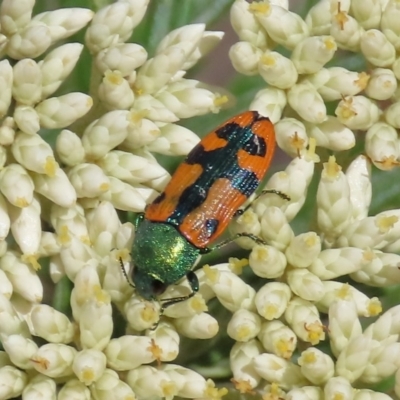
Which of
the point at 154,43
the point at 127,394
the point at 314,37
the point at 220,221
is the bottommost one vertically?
the point at 127,394

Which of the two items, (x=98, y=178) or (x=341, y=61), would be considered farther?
(x=341, y=61)

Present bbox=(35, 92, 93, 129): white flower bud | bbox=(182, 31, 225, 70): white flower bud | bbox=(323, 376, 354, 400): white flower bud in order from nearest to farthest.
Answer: bbox=(323, 376, 354, 400): white flower bud → bbox=(35, 92, 93, 129): white flower bud → bbox=(182, 31, 225, 70): white flower bud

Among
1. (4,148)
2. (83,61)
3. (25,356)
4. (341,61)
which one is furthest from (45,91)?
(341,61)

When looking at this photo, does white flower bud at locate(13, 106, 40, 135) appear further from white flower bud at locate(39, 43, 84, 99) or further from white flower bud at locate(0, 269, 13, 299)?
white flower bud at locate(0, 269, 13, 299)

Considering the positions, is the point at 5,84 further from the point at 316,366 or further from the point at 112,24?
the point at 316,366

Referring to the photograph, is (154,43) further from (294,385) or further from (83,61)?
(294,385)

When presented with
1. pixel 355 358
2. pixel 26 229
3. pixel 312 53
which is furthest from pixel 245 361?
pixel 312 53

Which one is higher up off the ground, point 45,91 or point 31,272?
point 45,91

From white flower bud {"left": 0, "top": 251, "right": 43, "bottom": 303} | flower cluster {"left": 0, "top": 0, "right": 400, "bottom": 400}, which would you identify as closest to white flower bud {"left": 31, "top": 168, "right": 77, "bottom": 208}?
flower cluster {"left": 0, "top": 0, "right": 400, "bottom": 400}
